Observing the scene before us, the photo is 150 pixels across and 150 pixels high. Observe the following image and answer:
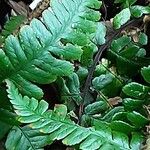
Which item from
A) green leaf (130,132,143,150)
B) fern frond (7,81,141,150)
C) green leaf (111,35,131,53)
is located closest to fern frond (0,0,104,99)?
fern frond (7,81,141,150)

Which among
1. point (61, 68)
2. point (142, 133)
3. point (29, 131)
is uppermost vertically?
point (61, 68)

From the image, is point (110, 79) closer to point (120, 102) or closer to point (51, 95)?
point (120, 102)

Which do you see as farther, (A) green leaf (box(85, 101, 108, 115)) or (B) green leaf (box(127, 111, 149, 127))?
(A) green leaf (box(85, 101, 108, 115))

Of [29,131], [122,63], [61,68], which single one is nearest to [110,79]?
[122,63]

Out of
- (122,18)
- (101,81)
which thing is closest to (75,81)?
(101,81)

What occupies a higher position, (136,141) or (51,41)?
(51,41)

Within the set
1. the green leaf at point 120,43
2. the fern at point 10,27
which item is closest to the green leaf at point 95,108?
the green leaf at point 120,43

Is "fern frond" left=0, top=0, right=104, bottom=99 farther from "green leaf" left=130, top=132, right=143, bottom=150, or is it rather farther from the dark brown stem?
"green leaf" left=130, top=132, right=143, bottom=150

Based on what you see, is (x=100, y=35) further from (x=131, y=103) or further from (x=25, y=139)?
(x=25, y=139)
